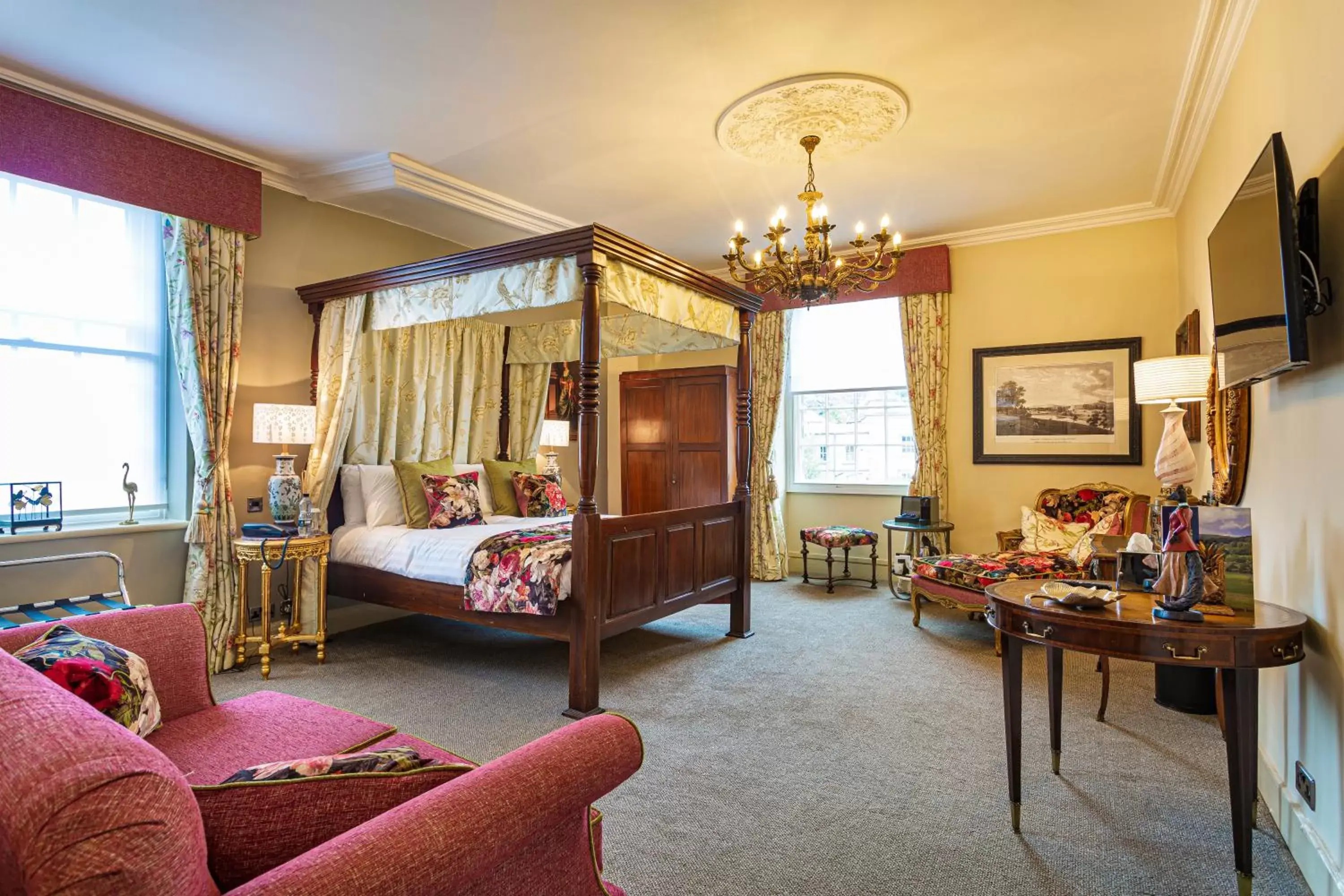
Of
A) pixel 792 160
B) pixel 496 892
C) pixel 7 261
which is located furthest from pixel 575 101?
pixel 496 892

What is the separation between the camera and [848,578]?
21.1 ft

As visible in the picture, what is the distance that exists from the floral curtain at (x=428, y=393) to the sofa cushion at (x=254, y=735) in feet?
9.66

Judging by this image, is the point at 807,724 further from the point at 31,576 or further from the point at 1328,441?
the point at 31,576

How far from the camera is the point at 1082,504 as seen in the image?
198 inches

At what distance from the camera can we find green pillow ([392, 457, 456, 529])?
4668mm

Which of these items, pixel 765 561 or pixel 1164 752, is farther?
pixel 765 561

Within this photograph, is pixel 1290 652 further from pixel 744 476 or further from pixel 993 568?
pixel 744 476

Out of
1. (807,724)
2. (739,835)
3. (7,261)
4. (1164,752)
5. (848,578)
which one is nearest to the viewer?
(739,835)

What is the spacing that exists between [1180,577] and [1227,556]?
283 mm

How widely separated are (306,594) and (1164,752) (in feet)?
14.3

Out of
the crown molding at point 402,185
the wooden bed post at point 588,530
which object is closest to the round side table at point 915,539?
the wooden bed post at point 588,530

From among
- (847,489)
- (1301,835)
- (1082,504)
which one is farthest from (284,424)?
(1082,504)

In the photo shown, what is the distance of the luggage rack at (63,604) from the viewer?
323cm

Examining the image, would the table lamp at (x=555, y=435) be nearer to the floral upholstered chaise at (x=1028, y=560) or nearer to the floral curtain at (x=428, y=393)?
the floral curtain at (x=428, y=393)
